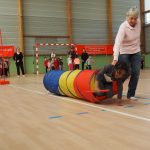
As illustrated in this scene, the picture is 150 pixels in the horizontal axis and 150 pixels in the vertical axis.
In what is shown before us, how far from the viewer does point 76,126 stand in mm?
2754

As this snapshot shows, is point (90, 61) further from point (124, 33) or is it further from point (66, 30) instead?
point (124, 33)

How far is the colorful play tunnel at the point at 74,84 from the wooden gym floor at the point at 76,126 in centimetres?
17

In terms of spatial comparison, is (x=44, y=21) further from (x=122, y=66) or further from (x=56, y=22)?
(x=122, y=66)

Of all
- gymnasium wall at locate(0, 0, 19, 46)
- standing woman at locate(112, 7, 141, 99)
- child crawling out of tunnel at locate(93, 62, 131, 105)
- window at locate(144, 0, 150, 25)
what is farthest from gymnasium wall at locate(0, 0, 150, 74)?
child crawling out of tunnel at locate(93, 62, 131, 105)

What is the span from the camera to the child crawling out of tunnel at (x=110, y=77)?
3854mm

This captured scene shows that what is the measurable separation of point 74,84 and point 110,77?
29.4 inches

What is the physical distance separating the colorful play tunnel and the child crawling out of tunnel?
0.34ft

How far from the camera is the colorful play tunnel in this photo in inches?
162

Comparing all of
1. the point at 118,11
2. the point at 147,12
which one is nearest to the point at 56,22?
the point at 118,11

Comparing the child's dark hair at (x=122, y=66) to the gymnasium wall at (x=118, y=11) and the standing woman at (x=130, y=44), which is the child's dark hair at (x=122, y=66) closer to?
the standing woman at (x=130, y=44)

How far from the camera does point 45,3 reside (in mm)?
16531

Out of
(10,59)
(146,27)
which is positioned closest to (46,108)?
(10,59)

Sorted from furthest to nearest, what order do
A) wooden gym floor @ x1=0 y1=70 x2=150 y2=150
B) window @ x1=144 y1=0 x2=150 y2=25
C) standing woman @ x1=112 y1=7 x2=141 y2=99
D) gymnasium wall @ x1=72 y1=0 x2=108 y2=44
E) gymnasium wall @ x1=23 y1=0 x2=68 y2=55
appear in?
1. window @ x1=144 y1=0 x2=150 y2=25
2. gymnasium wall @ x1=72 y1=0 x2=108 y2=44
3. gymnasium wall @ x1=23 y1=0 x2=68 y2=55
4. standing woman @ x1=112 y1=7 x2=141 y2=99
5. wooden gym floor @ x1=0 y1=70 x2=150 y2=150

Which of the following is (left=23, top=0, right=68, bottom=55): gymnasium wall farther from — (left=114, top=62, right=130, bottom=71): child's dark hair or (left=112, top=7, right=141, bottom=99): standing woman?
(left=114, top=62, right=130, bottom=71): child's dark hair
